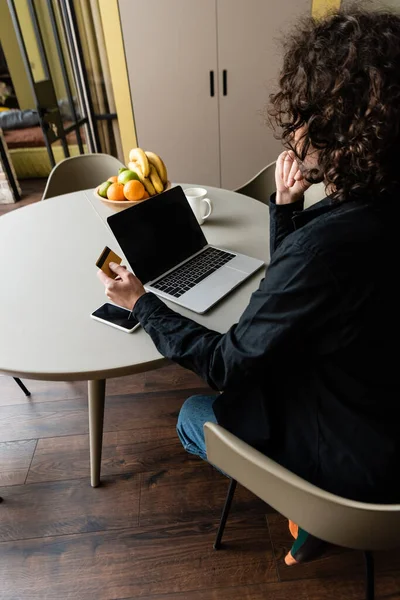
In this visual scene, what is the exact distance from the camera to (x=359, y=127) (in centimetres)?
63

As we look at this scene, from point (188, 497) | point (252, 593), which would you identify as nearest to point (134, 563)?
point (188, 497)

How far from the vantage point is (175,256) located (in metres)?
1.18

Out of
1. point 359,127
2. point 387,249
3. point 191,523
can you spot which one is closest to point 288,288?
point 387,249

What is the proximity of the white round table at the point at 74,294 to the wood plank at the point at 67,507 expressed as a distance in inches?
2.7

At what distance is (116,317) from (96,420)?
471 mm

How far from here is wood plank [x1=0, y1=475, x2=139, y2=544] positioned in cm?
135

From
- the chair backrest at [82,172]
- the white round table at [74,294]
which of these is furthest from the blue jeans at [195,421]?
the chair backrest at [82,172]

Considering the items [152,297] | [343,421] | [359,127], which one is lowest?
[343,421]

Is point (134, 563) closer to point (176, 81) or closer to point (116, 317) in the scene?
point (116, 317)

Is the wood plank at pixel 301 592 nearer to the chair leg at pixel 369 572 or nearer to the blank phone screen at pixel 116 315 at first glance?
the chair leg at pixel 369 572

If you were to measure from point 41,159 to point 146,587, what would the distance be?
14.6 ft

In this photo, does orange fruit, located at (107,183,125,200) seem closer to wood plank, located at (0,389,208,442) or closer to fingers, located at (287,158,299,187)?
fingers, located at (287,158,299,187)

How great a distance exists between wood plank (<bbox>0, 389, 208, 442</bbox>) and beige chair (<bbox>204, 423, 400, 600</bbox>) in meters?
0.97

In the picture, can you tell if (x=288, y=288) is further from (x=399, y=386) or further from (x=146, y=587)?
(x=146, y=587)
